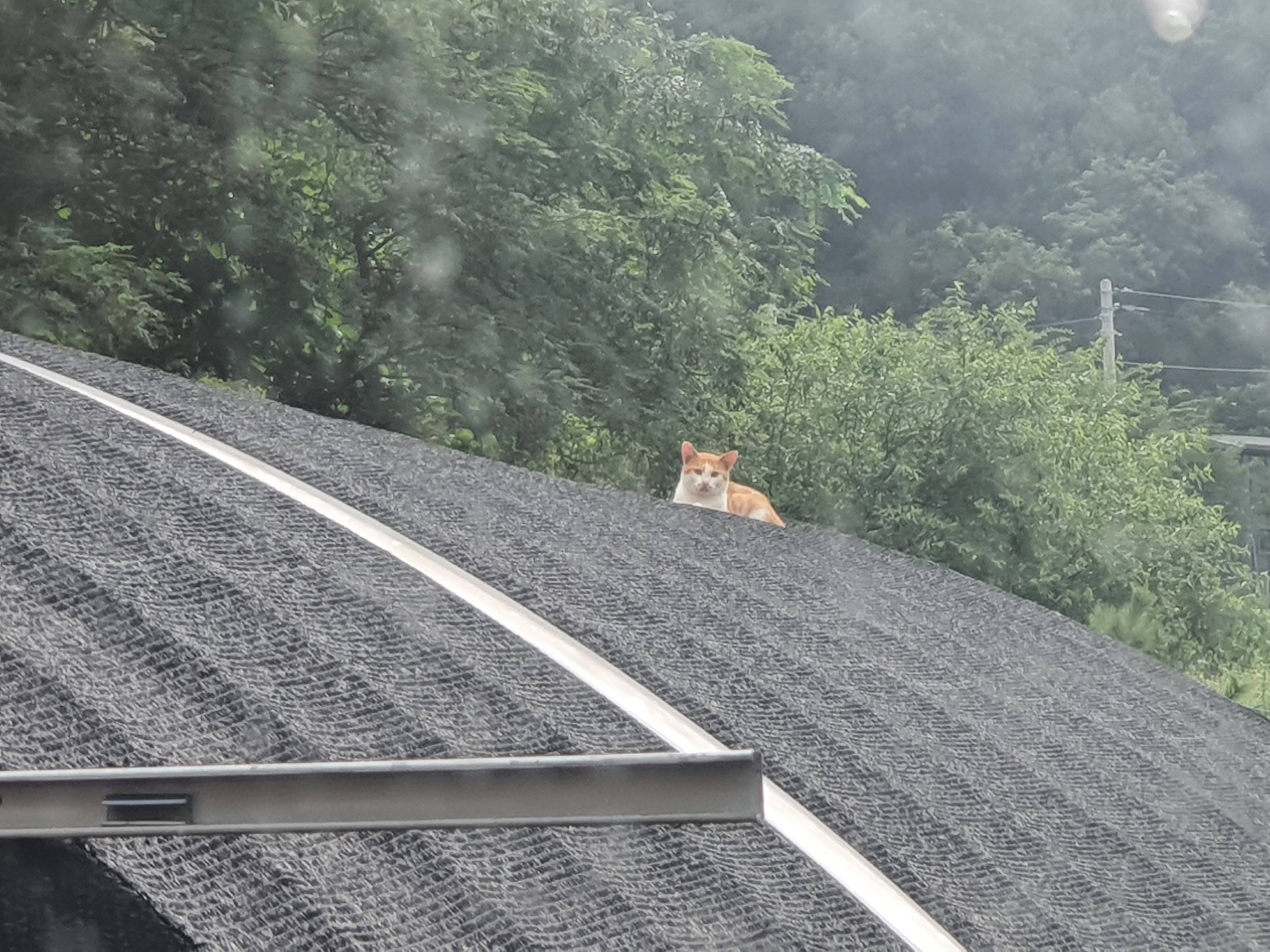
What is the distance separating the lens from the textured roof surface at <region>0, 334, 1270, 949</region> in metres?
2.41

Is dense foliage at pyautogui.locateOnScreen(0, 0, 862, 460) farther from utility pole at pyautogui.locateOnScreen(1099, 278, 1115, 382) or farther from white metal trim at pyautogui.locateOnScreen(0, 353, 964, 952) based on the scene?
utility pole at pyautogui.locateOnScreen(1099, 278, 1115, 382)

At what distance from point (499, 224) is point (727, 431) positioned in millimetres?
4551

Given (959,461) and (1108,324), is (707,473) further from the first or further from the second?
(1108,324)

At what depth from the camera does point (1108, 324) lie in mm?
35562

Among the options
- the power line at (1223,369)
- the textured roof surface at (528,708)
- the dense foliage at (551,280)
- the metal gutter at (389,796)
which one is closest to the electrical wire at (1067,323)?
the power line at (1223,369)

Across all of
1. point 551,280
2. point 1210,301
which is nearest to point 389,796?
point 551,280

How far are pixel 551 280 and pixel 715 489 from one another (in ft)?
19.1

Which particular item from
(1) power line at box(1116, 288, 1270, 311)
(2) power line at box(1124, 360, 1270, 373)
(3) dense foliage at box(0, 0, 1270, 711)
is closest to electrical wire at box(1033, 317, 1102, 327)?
(1) power line at box(1116, 288, 1270, 311)

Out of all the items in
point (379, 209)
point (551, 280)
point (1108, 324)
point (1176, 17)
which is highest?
point (1176, 17)

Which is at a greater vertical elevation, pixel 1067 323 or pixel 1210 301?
pixel 1210 301

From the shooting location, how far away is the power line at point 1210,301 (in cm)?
4359

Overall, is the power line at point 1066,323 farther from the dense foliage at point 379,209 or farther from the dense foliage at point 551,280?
the dense foliage at point 379,209

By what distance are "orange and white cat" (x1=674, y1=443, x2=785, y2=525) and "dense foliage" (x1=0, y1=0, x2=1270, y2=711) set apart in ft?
13.6

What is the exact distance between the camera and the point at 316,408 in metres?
14.8
